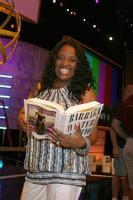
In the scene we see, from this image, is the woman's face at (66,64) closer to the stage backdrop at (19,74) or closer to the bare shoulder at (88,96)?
the bare shoulder at (88,96)

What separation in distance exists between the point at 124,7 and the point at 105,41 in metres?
0.93

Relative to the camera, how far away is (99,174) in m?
5.02

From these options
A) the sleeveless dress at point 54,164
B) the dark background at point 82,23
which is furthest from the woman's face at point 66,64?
the dark background at point 82,23

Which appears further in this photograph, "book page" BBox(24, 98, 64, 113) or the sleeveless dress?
the sleeveless dress

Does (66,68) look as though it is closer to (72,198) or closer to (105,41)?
(72,198)

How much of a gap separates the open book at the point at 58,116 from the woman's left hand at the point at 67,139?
14 millimetres

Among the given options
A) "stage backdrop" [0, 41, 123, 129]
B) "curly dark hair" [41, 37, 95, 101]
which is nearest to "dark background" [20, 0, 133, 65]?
"stage backdrop" [0, 41, 123, 129]

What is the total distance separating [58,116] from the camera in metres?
1.39

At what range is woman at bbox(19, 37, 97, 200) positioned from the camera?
1.48 meters

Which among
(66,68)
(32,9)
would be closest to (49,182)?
(66,68)

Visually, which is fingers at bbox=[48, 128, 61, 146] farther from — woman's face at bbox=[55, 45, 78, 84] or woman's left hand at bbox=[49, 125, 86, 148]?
woman's face at bbox=[55, 45, 78, 84]

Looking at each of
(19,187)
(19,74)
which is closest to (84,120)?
(19,187)

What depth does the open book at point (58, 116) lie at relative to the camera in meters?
1.39

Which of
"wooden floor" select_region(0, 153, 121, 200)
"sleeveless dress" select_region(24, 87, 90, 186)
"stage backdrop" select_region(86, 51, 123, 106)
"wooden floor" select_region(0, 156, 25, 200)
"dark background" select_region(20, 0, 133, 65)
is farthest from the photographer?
"stage backdrop" select_region(86, 51, 123, 106)
